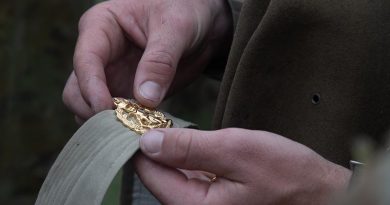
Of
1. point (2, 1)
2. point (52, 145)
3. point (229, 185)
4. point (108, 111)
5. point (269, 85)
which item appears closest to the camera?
point (229, 185)

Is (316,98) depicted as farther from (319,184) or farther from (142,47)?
(142,47)

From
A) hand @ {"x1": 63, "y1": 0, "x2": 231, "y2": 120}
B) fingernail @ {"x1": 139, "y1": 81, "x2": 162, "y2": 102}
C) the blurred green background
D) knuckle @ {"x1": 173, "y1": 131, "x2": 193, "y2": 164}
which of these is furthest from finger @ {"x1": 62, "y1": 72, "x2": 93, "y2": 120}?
the blurred green background

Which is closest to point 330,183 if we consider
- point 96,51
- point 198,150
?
point 198,150

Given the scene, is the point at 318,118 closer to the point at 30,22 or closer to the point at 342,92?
the point at 342,92

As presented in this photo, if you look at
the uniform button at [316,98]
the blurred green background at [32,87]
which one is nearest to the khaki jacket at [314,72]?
the uniform button at [316,98]

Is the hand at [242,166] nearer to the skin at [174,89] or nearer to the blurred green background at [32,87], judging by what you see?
the skin at [174,89]

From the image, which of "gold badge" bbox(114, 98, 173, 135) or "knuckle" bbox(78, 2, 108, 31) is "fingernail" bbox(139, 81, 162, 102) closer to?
"gold badge" bbox(114, 98, 173, 135)

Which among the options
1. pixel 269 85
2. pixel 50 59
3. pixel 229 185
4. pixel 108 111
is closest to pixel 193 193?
pixel 229 185
